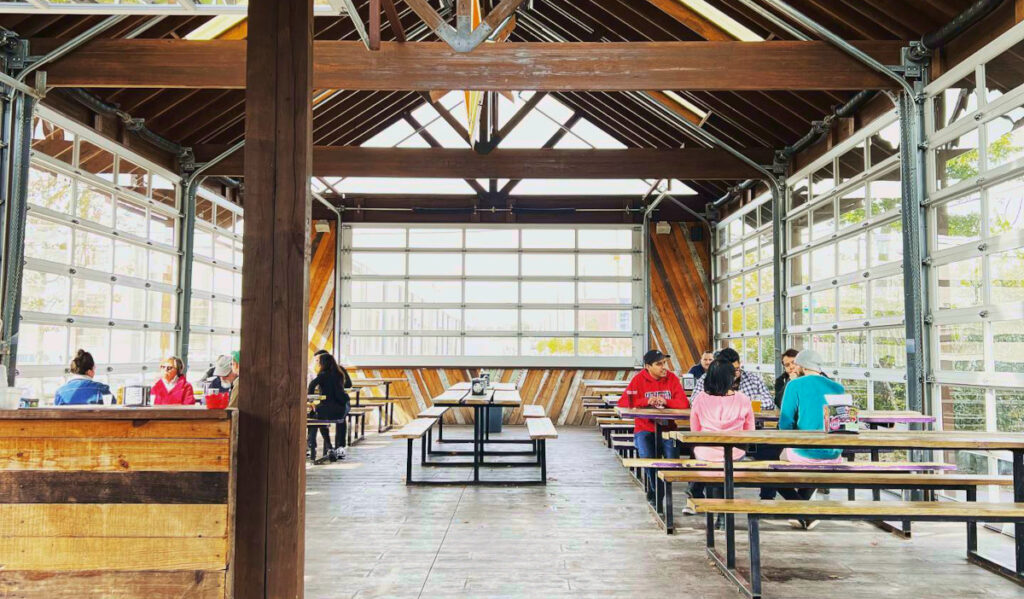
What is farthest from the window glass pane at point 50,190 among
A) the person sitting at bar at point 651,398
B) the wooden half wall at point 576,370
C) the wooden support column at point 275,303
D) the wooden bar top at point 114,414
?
the wooden half wall at point 576,370

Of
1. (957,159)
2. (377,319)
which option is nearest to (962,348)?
(957,159)

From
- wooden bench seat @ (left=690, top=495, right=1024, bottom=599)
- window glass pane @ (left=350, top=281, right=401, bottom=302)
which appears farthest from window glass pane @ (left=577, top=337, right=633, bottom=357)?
wooden bench seat @ (left=690, top=495, right=1024, bottom=599)

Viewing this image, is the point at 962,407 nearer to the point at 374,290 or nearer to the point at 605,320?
the point at 605,320

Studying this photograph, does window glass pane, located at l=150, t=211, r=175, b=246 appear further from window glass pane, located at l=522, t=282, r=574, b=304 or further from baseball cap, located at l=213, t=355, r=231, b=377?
window glass pane, located at l=522, t=282, r=574, b=304

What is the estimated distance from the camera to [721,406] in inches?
210

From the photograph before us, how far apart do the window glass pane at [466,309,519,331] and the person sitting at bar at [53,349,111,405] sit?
8.36m

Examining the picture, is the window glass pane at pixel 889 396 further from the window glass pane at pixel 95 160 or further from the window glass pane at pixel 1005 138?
the window glass pane at pixel 95 160

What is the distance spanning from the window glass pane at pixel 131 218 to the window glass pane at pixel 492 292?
587cm

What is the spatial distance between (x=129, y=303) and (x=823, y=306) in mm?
8348

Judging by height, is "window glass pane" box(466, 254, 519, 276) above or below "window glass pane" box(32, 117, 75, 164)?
below

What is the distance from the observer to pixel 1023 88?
17.4 feet

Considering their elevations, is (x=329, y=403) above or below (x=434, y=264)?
below

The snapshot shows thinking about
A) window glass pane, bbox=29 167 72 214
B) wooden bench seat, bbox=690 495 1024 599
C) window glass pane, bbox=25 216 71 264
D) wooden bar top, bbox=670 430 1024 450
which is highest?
window glass pane, bbox=29 167 72 214

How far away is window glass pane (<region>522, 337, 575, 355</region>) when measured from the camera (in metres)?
13.9
